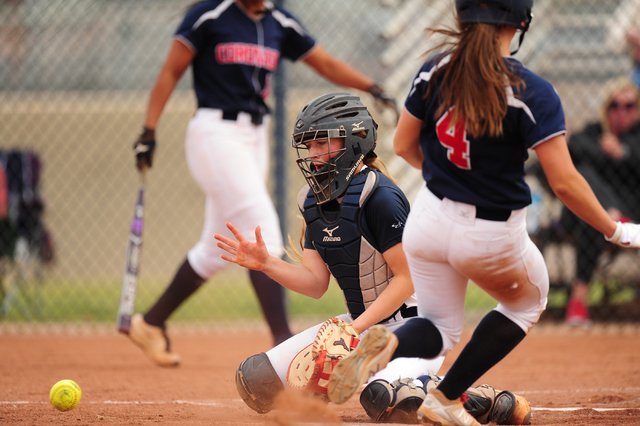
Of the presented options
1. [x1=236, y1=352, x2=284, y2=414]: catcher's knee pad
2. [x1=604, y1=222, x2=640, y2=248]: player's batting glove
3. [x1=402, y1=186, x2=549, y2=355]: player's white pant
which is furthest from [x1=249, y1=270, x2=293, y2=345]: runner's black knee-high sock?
[x1=604, y1=222, x2=640, y2=248]: player's batting glove

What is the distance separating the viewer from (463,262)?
2146mm

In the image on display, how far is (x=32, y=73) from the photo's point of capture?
29.5 feet

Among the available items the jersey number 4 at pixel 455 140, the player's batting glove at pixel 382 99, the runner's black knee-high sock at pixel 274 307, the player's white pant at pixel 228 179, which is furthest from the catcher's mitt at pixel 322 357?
the player's batting glove at pixel 382 99

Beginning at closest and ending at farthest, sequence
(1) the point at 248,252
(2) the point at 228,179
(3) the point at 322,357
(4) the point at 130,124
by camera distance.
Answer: (3) the point at 322,357
(1) the point at 248,252
(2) the point at 228,179
(4) the point at 130,124

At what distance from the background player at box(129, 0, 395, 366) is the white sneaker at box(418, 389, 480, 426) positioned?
1605 millimetres

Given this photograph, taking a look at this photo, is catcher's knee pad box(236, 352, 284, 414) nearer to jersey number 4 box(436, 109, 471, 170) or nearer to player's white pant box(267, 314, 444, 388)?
player's white pant box(267, 314, 444, 388)

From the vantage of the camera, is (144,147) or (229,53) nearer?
(229,53)

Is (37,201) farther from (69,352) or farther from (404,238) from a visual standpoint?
(404,238)

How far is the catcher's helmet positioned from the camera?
2.62 metres

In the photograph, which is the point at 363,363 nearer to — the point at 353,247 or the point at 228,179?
the point at 353,247

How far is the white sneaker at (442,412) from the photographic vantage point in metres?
2.24

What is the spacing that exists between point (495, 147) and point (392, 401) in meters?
1.01

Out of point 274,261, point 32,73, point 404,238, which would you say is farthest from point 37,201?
point 404,238

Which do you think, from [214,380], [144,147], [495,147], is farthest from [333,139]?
[144,147]
